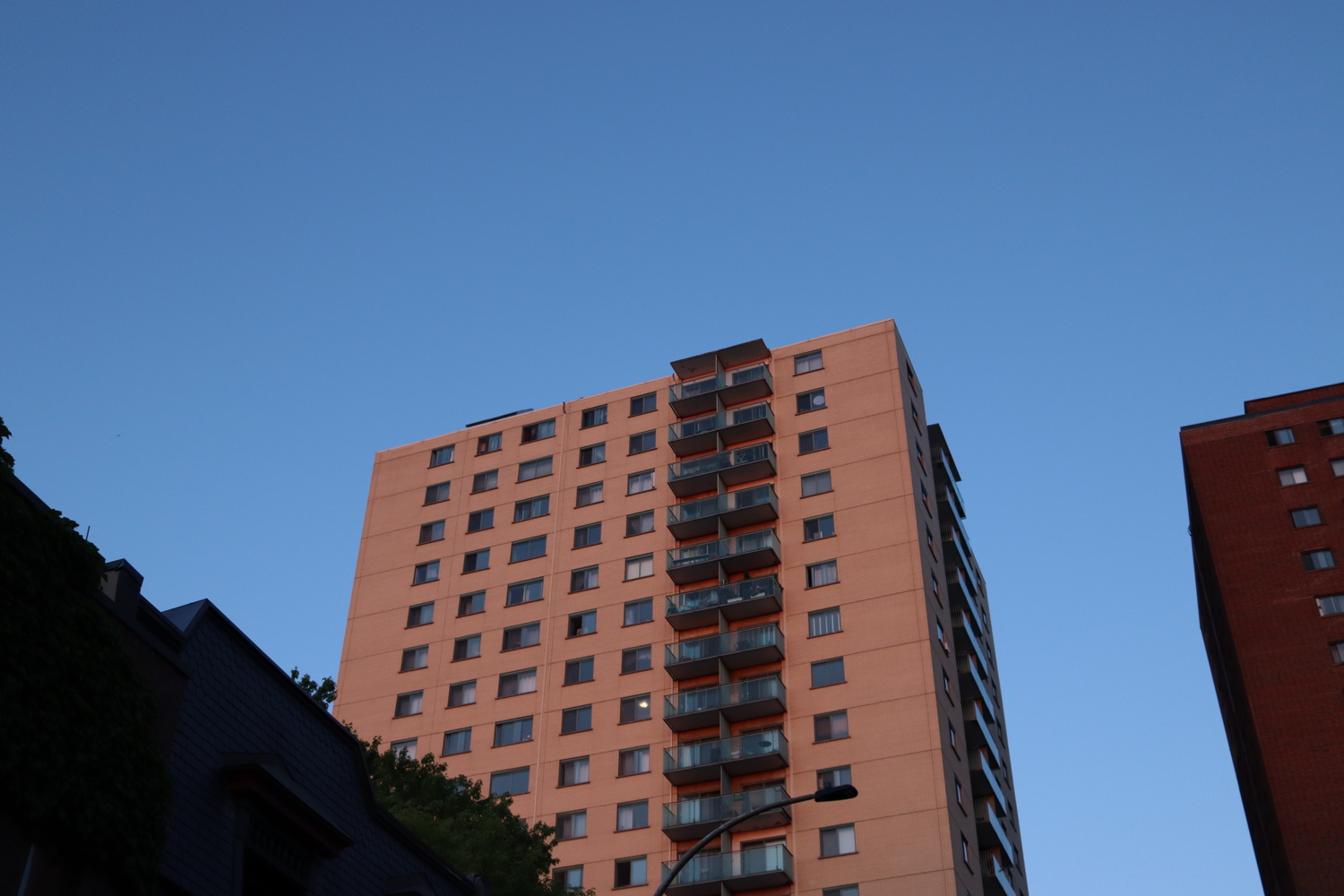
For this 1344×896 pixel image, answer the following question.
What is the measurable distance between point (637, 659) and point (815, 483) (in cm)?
1194

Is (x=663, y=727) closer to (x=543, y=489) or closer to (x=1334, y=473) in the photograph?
(x=543, y=489)

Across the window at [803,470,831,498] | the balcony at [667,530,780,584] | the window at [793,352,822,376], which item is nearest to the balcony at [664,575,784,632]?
the balcony at [667,530,780,584]

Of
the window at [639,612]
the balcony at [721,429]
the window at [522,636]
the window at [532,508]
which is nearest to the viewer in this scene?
the window at [639,612]

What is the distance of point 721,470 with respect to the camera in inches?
Result: 2650

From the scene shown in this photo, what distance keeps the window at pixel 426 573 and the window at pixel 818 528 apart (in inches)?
799

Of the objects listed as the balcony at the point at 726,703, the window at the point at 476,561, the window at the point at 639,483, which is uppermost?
the window at the point at 639,483

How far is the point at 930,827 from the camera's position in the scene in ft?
176

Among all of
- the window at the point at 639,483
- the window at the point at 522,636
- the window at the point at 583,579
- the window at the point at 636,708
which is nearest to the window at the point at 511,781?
the window at the point at 636,708

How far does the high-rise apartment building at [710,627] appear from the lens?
56.7 meters

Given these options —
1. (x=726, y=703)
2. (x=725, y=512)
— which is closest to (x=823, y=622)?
(x=726, y=703)

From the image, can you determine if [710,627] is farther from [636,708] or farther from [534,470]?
[534,470]

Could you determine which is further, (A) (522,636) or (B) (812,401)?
(B) (812,401)

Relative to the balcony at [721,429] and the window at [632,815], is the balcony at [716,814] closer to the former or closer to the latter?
the window at [632,815]

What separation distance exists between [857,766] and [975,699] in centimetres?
1261
